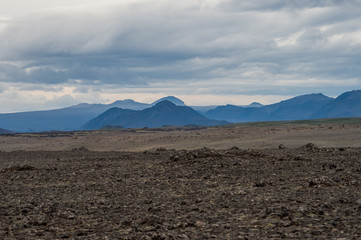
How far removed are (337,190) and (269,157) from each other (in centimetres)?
1126

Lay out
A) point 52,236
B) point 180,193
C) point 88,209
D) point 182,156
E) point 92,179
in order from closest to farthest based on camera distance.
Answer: point 52,236 < point 88,209 < point 180,193 < point 92,179 < point 182,156

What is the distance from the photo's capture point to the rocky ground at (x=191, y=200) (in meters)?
10.9

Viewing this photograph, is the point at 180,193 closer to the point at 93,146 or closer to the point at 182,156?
the point at 182,156

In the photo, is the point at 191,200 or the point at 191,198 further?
the point at 191,198

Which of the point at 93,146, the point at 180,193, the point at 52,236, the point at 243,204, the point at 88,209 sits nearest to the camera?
the point at 52,236

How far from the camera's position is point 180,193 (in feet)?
56.0

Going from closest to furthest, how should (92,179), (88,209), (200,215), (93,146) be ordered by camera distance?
(200,215), (88,209), (92,179), (93,146)

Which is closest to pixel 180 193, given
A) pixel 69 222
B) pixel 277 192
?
pixel 277 192

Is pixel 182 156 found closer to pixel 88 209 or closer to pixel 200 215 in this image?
pixel 88 209

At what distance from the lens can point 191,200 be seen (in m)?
15.3

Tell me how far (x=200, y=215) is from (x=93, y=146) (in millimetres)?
47169

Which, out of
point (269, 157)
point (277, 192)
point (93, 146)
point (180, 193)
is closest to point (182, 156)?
point (269, 157)

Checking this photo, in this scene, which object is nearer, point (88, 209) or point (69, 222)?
point (69, 222)

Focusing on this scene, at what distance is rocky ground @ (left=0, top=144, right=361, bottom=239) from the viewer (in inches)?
430
